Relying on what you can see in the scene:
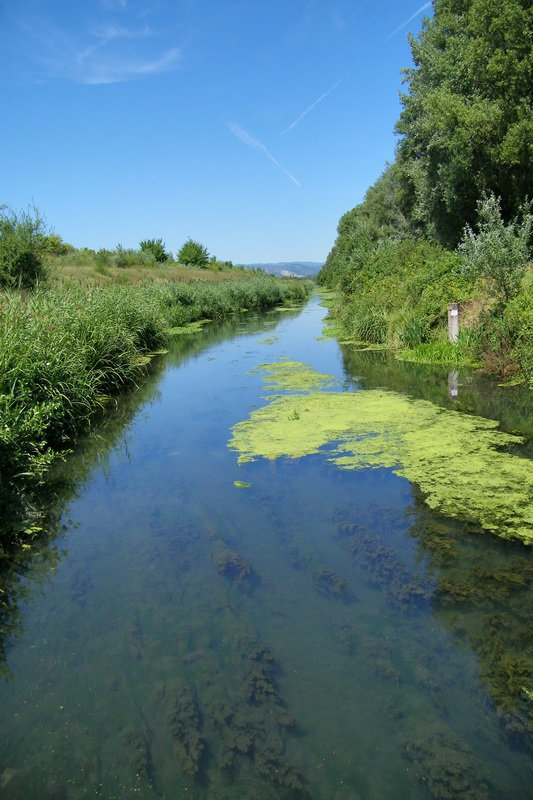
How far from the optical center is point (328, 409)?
807cm

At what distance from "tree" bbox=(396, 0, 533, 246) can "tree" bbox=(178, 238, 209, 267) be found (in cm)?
3374

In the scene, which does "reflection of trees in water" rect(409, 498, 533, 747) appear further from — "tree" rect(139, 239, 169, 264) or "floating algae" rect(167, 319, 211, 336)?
"tree" rect(139, 239, 169, 264)

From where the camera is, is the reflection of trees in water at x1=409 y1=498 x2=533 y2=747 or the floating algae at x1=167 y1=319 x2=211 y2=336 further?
the floating algae at x1=167 y1=319 x2=211 y2=336

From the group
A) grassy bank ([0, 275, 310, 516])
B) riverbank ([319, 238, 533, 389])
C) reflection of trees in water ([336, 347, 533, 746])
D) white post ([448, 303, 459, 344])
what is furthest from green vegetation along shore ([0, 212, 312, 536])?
white post ([448, 303, 459, 344])

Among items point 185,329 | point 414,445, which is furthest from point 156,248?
point 414,445

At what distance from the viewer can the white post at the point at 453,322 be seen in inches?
420

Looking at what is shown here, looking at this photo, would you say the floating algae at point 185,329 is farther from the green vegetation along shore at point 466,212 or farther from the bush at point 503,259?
the bush at point 503,259

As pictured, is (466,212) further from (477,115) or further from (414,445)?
(414,445)

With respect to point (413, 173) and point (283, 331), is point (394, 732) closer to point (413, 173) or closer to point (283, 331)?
point (283, 331)

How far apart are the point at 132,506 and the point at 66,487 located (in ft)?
3.86

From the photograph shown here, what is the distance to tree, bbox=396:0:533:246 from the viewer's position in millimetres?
14203

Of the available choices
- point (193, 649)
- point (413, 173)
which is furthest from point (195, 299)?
point (193, 649)

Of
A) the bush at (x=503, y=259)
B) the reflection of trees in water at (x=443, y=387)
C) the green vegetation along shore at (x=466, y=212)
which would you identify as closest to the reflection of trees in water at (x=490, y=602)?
the reflection of trees in water at (x=443, y=387)

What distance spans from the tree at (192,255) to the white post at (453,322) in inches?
1680
